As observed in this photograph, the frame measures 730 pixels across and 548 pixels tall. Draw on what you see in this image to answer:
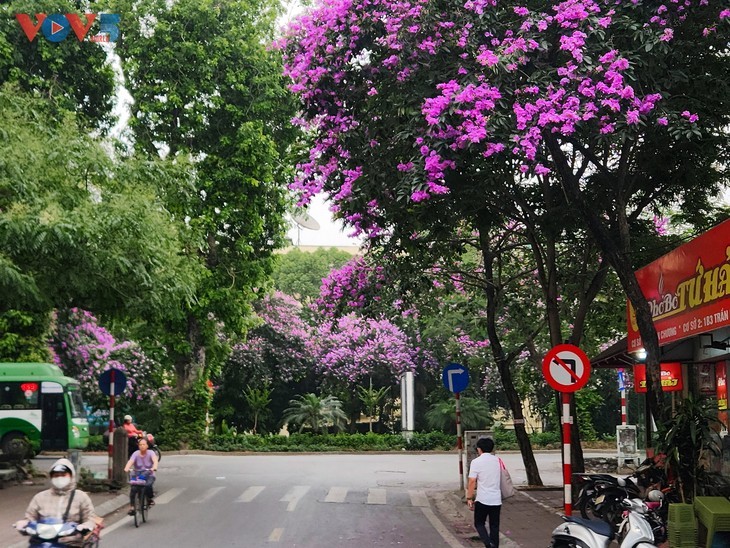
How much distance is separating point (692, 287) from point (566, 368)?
2312 mm

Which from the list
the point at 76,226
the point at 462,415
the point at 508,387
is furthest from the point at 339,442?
the point at 76,226

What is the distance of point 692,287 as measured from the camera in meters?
14.0

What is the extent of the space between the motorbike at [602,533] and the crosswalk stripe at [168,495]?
37.5ft

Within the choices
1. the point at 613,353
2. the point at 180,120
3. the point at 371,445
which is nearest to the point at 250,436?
the point at 371,445

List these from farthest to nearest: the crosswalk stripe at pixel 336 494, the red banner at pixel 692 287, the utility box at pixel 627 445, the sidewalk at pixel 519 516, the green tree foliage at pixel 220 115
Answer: the green tree foliage at pixel 220 115 → the utility box at pixel 627 445 → the crosswalk stripe at pixel 336 494 → the sidewalk at pixel 519 516 → the red banner at pixel 692 287

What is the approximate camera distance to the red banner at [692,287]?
1250cm

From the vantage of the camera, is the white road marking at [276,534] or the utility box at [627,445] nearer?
the white road marking at [276,534]

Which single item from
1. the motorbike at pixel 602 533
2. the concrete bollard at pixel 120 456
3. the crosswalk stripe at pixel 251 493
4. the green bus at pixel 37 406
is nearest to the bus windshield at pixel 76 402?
the green bus at pixel 37 406

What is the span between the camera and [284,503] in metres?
19.5

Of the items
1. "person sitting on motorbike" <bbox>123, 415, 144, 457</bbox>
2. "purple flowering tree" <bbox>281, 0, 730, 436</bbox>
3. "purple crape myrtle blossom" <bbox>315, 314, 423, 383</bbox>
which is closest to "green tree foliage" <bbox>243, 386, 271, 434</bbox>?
"purple crape myrtle blossom" <bbox>315, 314, 423, 383</bbox>

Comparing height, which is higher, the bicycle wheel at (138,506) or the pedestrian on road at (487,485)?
the pedestrian on road at (487,485)

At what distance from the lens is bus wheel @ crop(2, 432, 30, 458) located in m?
26.8

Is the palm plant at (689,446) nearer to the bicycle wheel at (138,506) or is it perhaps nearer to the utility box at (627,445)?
the bicycle wheel at (138,506)

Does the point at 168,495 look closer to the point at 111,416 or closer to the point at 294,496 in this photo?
the point at 111,416
